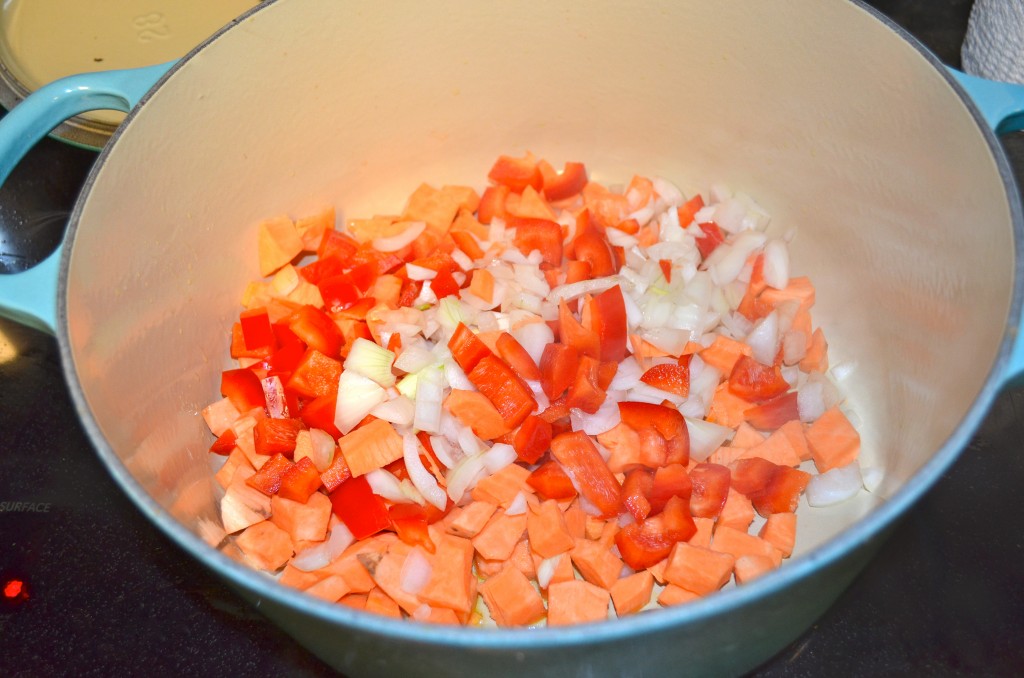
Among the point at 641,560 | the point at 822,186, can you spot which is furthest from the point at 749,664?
the point at 822,186

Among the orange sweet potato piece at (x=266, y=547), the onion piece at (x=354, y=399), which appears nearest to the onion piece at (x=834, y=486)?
the onion piece at (x=354, y=399)

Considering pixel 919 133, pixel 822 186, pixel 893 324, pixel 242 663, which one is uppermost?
pixel 919 133

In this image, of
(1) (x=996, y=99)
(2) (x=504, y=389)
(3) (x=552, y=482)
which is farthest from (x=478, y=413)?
(1) (x=996, y=99)

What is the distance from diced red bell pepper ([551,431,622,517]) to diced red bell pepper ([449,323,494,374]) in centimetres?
21

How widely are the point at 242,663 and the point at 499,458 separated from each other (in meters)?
0.51

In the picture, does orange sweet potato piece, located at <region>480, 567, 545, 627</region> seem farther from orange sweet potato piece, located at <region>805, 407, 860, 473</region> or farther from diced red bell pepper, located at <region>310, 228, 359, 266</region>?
diced red bell pepper, located at <region>310, 228, 359, 266</region>

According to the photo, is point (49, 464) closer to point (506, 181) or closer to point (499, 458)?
point (499, 458)

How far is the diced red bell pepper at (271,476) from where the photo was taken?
4.47 feet

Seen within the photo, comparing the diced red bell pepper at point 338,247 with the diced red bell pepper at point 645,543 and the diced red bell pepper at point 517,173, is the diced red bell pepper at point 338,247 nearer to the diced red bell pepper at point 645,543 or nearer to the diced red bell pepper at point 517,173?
the diced red bell pepper at point 517,173

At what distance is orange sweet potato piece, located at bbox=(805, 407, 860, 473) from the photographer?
4.51 feet

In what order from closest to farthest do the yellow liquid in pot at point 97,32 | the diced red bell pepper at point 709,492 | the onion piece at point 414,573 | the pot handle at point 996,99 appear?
the pot handle at point 996,99 < the onion piece at point 414,573 < the diced red bell pepper at point 709,492 < the yellow liquid in pot at point 97,32

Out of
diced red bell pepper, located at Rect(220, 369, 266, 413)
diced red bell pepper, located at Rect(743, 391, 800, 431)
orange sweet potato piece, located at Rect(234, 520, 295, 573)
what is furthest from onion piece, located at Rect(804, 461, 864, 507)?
diced red bell pepper, located at Rect(220, 369, 266, 413)

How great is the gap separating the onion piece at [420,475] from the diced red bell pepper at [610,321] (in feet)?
1.22

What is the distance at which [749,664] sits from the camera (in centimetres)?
111
